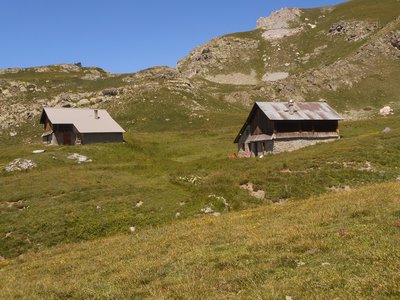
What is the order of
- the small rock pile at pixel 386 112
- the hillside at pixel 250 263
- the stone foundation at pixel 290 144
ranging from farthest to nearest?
the small rock pile at pixel 386 112
the stone foundation at pixel 290 144
the hillside at pixel 250 263

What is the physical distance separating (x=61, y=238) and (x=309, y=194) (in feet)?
66.2

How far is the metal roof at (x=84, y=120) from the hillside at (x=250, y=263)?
5676cm

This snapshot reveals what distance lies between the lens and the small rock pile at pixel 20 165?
Result: 49125mm

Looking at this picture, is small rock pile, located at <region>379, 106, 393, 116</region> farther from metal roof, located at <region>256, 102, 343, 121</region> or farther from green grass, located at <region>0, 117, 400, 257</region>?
green grass, located at <region>0, 117, 400, 257</region>

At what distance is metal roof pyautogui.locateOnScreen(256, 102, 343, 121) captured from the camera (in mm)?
60156

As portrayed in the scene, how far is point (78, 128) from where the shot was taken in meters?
74.3

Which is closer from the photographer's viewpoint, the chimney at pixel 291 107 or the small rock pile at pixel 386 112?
the chimney at pixel 291 107

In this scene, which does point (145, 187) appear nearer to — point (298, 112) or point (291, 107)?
point (291, 107)

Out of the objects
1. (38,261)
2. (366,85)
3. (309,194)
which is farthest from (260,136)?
(366,85)

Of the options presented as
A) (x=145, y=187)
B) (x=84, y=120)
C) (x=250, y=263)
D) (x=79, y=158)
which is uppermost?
(x=84, y=120)

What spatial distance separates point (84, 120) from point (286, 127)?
41.2m

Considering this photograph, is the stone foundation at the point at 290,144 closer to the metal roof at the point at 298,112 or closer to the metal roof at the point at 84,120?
the metal roof at the point at 298,112

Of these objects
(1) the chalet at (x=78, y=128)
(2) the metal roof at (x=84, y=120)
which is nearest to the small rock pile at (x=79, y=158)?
(1) the chalet at (x=78, y=128)

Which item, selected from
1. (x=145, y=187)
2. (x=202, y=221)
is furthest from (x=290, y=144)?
(x=202, y=221)
